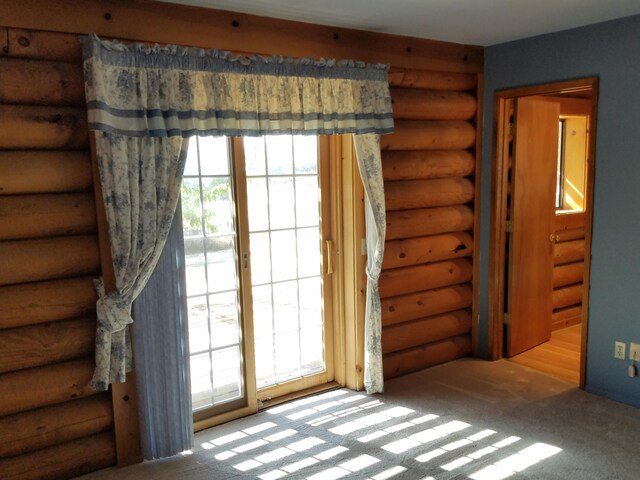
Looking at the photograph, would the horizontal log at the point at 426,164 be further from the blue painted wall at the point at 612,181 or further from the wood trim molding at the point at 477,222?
the blue painted wall at the point at 612,181

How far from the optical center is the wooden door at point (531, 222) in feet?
14.9

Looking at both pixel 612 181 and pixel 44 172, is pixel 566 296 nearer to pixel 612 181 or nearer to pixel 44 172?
pixel 612 181

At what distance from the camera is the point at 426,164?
Result: 4.25m

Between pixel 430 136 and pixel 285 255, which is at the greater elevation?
pixel 430 136

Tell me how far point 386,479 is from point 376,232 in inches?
64.8

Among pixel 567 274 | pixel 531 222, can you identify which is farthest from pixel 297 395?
pixel 567 274

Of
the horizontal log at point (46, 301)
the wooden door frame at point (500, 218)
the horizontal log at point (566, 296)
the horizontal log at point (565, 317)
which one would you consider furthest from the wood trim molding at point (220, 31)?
the horizontal log at point (565, 317)

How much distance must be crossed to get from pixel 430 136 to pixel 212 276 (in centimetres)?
202

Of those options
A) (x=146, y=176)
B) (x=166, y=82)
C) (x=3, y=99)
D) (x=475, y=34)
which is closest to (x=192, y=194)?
(x=146, y=176)

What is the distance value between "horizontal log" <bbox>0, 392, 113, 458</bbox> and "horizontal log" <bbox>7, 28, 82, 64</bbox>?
1818 millimetres

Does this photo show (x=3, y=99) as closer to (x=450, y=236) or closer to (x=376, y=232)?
(x=376, y=232)

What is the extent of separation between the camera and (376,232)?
12.7 feet

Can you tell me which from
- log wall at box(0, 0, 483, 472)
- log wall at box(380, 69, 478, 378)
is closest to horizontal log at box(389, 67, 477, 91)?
log wall at box(380, 69, 478, 378)

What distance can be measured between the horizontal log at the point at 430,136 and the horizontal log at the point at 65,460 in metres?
2.67
